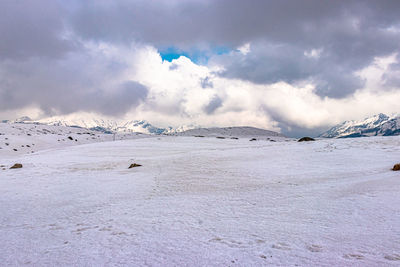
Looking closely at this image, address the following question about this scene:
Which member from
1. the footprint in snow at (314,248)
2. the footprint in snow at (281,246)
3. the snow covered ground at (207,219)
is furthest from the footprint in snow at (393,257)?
the footprint in snow at (281,246)

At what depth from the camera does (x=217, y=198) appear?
808cm

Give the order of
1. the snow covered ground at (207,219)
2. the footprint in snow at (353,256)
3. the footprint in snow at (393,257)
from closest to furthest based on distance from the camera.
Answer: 1. the footprint in snow at (393,257)
2. the footprint in snow at (353,256)
3. the snow covered ground at (207,219)

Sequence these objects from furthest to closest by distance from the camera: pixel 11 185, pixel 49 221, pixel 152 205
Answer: pixel 11 185, pixel 152 205, pixel 49 221

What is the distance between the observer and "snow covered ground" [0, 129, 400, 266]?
403 cm

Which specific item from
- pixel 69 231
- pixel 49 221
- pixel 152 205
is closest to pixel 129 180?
pixel 152 205

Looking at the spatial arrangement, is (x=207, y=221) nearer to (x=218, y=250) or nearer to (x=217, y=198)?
(x=218, y=250)

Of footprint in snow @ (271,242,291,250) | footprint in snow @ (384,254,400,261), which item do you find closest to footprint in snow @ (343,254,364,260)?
footprint in snow @ (384,254,400,261)

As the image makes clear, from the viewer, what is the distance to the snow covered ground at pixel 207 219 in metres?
4.03

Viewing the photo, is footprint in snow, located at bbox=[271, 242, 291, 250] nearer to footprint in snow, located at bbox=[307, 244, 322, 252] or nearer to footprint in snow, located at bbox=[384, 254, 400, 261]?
footprint in snow, located at bbox=[307, 244, 322, 252]

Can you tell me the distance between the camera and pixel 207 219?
5957 millimetres

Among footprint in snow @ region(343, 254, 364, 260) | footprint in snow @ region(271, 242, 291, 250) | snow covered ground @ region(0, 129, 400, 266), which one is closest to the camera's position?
footprint in snow @ region(343, 254, 364, 260)

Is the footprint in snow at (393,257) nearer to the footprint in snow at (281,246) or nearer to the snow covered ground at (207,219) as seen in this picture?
the snow covered ground at (207,219)

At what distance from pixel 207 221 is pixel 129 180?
277 inches

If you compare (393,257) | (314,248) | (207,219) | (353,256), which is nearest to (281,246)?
(314,248)
